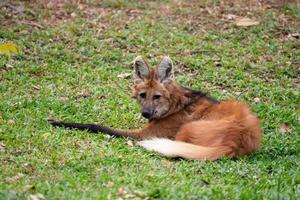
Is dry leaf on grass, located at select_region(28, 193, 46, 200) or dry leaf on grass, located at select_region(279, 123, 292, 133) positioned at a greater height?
dry leaf on grass, located at select_region(28, 193, 46, 200)

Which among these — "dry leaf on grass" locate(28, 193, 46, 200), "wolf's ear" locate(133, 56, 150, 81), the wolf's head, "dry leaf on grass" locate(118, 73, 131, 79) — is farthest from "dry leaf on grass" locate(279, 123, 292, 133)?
"dry leaf on grass" locate(28, 193, 46, 200)

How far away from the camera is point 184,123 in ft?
19.6

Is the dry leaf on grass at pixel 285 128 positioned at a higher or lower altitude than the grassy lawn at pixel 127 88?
lower

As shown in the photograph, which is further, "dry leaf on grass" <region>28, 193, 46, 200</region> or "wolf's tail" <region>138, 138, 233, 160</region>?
"wolf's tail" <region>138, 138, 233, 160</region>

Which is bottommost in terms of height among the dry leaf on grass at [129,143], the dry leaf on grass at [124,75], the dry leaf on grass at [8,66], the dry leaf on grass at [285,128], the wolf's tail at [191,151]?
the dry leaf on grass at [285,128]

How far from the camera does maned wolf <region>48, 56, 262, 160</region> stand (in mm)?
5312

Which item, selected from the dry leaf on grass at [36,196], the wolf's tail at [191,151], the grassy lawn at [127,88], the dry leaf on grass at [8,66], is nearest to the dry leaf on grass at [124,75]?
the grassy lawn at [127,88]

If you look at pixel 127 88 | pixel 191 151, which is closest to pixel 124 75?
pixel 127 88

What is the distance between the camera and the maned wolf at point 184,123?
5.31 meters

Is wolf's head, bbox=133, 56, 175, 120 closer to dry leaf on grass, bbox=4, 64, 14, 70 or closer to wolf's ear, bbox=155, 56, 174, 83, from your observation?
wolf's ear, bbox=155, 56, 174, 83

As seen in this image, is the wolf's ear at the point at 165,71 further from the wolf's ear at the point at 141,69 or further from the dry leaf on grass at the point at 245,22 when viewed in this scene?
the dry leaf on grass at the point at 245,22

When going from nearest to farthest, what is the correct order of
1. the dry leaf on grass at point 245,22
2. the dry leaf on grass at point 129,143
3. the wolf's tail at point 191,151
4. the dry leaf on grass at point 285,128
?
the wolf's tail at point 191,151 < the dry leaf on grass at point 129,143 < the dry leaf on grass at point 285,128 < the dry leaf on grass at point 245,22

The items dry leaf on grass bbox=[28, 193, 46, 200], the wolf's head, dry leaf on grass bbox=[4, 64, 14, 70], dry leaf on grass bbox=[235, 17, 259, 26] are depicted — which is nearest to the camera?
dry leaf on grass bbox=[28, 193, 46, 200]

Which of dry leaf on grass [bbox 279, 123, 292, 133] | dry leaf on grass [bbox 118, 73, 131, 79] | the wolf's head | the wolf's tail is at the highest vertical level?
the wolf's head
